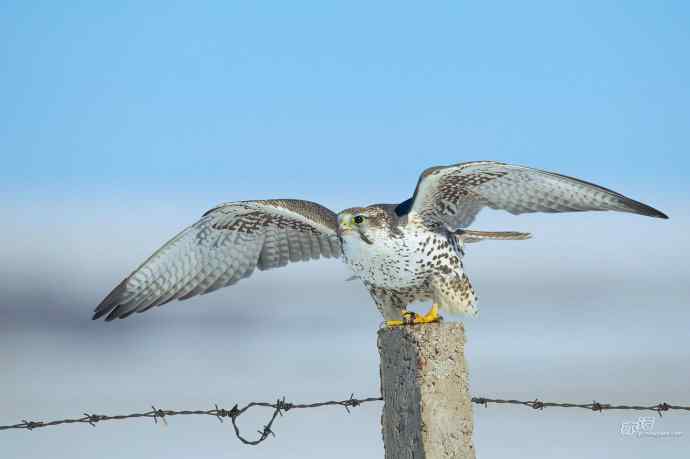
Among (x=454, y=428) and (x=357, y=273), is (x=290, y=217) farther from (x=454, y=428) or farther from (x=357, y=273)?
(x=454, y=428)

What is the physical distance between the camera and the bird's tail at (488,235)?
5.29 metres

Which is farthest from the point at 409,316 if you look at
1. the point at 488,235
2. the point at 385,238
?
the point at 488,235

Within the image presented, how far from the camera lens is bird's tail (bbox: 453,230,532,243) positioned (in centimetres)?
529

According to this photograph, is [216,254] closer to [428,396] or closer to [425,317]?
[425,317]

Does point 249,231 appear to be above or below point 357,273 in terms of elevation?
above

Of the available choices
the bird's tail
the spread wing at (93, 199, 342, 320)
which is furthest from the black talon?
the spread wing at (93, 199, 342, 320)

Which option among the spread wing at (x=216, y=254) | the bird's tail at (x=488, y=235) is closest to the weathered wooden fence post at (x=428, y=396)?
the bird's tail at (x=488, y=235)

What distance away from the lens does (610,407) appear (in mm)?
3988

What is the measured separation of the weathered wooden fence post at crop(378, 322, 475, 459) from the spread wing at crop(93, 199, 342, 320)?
1854mm

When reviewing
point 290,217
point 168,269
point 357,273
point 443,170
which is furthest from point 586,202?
point 168,269

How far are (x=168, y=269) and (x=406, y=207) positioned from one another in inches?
63.0

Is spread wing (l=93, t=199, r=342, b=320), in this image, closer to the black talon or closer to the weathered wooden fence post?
the black talon

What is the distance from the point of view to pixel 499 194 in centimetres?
523

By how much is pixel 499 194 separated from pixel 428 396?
6.80ft
